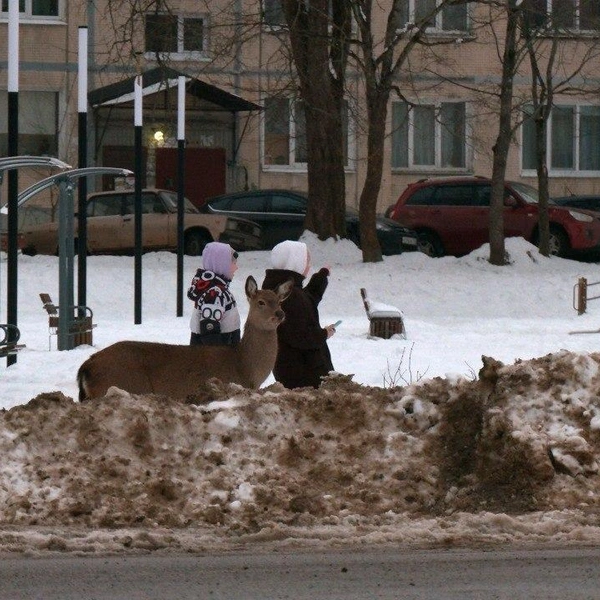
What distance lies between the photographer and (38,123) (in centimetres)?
4028

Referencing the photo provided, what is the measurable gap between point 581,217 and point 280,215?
5687mm

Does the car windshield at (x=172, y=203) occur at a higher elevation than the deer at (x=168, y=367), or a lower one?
higher

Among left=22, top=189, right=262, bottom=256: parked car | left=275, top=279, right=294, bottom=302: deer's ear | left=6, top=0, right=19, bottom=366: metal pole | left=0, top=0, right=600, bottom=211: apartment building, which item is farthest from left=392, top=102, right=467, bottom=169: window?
left=275, top=279, right=294, bottom=302: deer's ear

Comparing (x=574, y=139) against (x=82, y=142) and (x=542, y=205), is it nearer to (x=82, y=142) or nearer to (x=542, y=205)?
(x=542, y=205)

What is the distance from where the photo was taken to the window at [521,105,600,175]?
141ft

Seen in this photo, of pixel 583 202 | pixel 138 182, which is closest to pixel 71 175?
pixel 138 182

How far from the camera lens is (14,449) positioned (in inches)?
315

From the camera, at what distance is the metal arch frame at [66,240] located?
15414 mm

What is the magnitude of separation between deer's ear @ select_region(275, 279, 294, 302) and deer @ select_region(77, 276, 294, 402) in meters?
0.01

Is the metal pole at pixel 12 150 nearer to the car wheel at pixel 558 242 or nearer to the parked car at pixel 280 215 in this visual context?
the parked car at pixel 280 215

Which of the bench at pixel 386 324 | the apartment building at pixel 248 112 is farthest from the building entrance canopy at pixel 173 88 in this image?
the bench at pixel 386 324

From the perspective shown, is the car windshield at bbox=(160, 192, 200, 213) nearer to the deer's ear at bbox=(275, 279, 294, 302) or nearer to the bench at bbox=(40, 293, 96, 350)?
the bench at bbox=(40, 293, 96, 350)

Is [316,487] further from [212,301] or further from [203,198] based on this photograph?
[203,198]

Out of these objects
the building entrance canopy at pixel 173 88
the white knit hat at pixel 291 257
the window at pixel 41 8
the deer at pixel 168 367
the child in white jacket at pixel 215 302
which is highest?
the window at pixel 41 8
